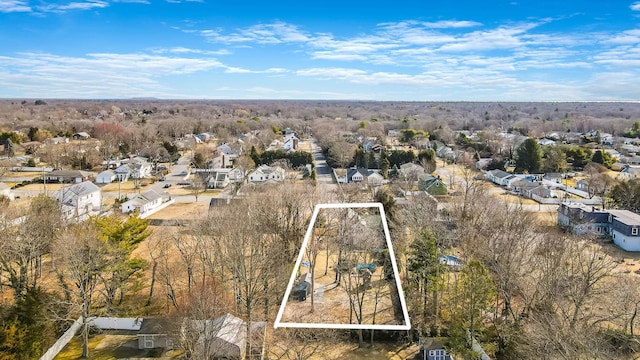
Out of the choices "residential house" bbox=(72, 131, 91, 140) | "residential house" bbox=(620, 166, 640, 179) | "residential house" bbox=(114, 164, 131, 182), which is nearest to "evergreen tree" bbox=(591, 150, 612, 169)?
"residential house" bbox=(620, 166, 640, 179)

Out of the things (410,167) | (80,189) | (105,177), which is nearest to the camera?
(80,189)

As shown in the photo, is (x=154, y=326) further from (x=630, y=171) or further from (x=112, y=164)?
(x=630, y=171)

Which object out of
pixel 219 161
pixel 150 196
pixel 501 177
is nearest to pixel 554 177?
pixel 501 177

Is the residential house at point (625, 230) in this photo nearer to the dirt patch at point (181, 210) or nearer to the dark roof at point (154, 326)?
the dark roof at point (154, 326)

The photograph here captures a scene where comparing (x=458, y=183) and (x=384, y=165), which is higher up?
(x=384, y=165)

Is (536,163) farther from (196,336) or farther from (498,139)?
(196,336)

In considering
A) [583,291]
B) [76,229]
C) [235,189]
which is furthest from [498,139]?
[76,229]

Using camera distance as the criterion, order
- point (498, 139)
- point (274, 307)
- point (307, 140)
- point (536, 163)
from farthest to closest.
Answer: point (307, 140) < point (498, 139) < point (536, 163) < point (274, 307)

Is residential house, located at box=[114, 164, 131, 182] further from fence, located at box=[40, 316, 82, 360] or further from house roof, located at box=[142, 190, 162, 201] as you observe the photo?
fence, located at box=[40, 316, 82, 360]
